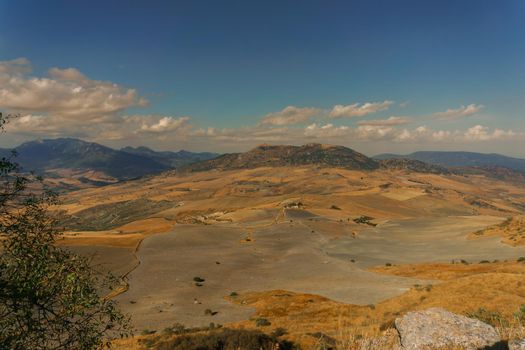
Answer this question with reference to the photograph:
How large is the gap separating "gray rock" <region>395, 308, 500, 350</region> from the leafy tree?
11.7 m

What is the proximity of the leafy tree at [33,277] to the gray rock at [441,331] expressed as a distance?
38.4 feet

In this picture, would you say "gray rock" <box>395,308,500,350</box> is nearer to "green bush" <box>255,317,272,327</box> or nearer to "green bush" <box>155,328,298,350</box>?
"green bush" <box>155,328,298,350</box>

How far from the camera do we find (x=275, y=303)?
45.7 meters

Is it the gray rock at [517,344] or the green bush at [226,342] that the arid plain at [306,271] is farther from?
the gray rock at [517,344]

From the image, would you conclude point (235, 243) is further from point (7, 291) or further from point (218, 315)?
point (7, 291)

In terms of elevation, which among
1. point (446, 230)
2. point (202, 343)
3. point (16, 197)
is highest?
point (16, 197)

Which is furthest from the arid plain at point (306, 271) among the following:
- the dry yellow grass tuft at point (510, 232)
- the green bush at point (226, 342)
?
the green bush at point (226, 342)

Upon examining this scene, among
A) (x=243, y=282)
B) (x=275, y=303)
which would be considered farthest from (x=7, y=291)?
(x=243, y=282)

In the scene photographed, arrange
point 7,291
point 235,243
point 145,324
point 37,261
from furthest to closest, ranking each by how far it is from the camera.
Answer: point 235,243 < point 145,324 < point 37,261 < point 7,291

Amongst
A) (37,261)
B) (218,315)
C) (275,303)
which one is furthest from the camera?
(275,303)

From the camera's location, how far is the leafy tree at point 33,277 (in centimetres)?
1135

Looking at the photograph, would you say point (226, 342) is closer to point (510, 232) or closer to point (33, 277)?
point (33, 277)

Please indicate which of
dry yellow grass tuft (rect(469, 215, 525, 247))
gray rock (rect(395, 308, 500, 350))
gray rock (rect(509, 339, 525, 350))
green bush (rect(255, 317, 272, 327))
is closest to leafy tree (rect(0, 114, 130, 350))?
gray rock (rect(395, 308, 500, 350))

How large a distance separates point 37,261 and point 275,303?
37.2 metres
